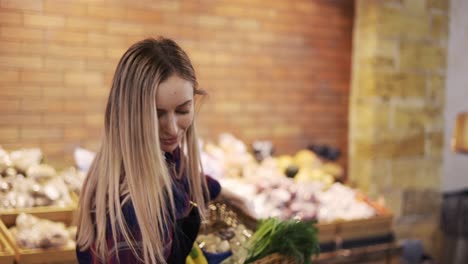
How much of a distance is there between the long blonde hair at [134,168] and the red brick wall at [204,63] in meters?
1.77

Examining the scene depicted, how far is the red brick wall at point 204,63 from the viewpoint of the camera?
306 centimetres

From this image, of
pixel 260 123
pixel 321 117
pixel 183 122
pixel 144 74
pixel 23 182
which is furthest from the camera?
pixel 321 117

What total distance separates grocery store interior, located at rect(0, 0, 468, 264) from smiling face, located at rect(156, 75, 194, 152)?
27.0 inches

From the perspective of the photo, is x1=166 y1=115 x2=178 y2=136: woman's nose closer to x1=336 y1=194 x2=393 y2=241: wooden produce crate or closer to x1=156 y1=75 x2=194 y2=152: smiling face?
x1=156 y1=75 x2=194 y2=152: smiling face

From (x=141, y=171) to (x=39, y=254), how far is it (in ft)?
3.53

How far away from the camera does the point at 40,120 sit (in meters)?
3.13

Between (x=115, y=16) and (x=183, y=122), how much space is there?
1968 millimetres

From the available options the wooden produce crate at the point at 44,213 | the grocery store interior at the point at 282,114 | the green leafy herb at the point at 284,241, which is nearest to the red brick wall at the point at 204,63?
the grocery store interior at the point at 282,114

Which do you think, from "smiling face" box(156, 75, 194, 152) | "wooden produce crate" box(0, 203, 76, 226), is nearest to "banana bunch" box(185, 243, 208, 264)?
"smiling face" box(156, 75, 194, 152)

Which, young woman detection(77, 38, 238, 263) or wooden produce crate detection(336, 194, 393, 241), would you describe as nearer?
young woman detection(77, 38, 238, 263)

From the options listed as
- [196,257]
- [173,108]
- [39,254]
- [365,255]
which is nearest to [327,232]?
[365,255]

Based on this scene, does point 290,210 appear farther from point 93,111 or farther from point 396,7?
point 396,7

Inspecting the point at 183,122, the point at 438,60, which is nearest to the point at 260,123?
the point at 438,60

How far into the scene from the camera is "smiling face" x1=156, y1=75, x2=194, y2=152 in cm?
150
